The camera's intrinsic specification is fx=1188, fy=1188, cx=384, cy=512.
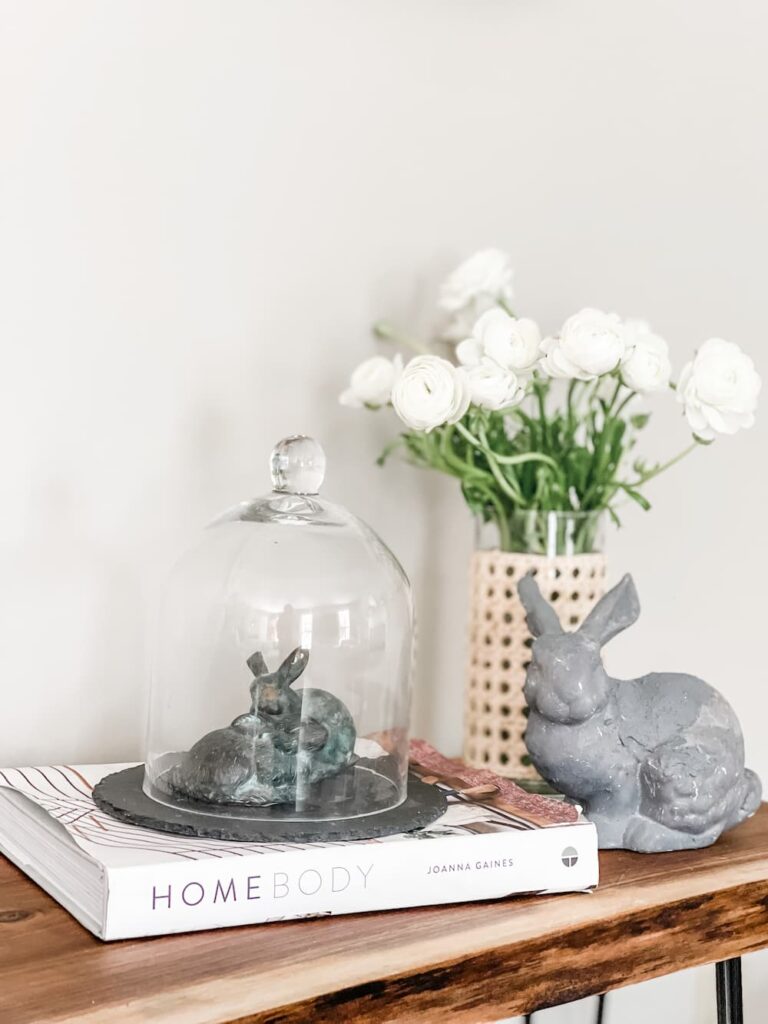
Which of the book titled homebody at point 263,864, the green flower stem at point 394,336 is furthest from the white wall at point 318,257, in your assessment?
the book titled homebody at point 263,864

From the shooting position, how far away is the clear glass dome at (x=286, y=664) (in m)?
0.80

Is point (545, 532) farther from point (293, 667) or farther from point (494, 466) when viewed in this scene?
point (293, 667)

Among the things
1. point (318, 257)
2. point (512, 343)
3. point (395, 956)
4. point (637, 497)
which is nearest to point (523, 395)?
point (512, 343)

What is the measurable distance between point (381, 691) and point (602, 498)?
1.08ft

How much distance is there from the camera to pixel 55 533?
3.20 ft

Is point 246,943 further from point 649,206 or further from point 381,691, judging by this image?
point 649,206

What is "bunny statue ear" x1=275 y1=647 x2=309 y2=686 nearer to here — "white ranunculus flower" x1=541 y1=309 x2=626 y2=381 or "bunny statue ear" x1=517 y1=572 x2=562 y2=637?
"bunny statue ear" x1=517 y1=572 x2=562 y2=637

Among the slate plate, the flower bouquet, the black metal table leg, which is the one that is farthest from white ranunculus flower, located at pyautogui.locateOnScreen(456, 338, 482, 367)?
the black metal table leg

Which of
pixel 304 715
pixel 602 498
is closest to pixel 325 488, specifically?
pixel 602 498

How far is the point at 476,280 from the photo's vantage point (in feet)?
3.72

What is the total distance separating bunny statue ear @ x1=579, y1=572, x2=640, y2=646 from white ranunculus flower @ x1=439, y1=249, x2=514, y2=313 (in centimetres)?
37

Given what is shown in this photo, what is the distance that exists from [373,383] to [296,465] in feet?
0.74

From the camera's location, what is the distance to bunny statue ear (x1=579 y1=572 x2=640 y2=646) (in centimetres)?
88

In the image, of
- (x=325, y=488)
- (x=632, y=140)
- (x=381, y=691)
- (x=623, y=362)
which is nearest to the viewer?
(x=381, y=691)
